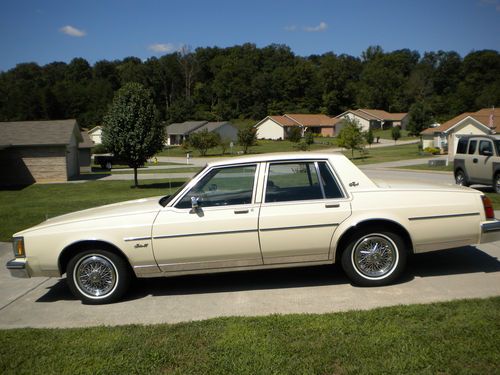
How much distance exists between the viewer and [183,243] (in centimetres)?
541

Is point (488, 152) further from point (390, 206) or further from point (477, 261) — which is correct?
point (390, 206)

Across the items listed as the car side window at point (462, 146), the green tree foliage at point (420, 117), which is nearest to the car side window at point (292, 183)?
the car side window at point (462, 146)

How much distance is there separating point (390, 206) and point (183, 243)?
7.96 ft

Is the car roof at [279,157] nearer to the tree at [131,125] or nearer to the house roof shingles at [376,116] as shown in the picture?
the tree at [131,125]

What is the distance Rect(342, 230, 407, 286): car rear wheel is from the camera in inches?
217

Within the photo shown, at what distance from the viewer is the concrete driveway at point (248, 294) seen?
5.07 m

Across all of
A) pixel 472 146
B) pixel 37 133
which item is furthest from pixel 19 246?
pixel 37 133

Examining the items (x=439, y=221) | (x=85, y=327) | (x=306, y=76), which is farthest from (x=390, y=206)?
(x=306, y=76)

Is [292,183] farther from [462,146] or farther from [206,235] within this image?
[462,146]

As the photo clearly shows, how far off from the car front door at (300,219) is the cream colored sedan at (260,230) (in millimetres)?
11

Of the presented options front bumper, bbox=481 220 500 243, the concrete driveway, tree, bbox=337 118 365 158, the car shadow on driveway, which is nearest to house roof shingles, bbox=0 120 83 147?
tree, bbox=337 118 365 158

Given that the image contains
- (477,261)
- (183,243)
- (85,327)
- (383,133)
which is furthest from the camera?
(383,133)

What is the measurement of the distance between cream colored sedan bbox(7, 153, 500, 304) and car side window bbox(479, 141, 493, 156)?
989 cm

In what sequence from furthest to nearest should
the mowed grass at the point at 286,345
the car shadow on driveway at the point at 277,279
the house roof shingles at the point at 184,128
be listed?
the house roof shingles at the point at 184,128 < the car shadow on driveway at the point at 277,279 < the mowed grass at the point at 286,345
